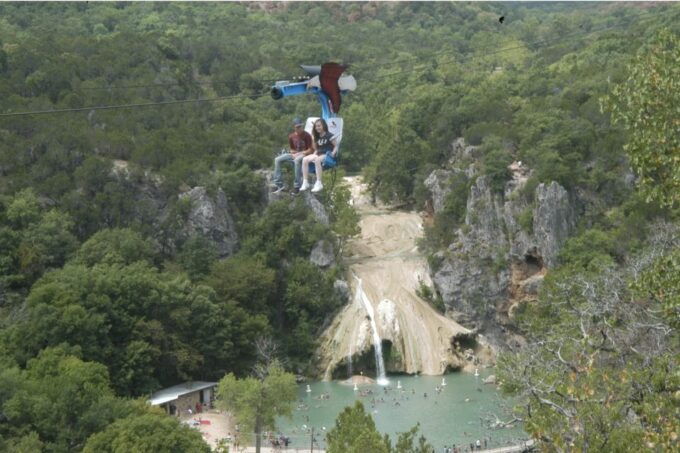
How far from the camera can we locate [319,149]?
2064cm

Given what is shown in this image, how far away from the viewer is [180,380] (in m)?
48.9

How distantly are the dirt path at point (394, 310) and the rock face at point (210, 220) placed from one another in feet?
22.2

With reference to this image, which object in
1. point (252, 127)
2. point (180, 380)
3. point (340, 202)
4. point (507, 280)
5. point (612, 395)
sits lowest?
point (612, 395)

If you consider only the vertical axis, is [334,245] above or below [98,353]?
above

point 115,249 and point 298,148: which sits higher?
point 115,249

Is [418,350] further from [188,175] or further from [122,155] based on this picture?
[122,155]

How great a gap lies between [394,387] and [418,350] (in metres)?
3.85

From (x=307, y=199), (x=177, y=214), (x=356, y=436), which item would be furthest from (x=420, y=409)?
(x=177, y=214)

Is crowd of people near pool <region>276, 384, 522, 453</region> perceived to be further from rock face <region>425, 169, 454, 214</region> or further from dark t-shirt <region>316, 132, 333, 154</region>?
dark t-shirt <region>316, 132, 333, 154</region>

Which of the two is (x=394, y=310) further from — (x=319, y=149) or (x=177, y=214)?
(x=319, y=149)

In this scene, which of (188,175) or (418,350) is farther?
(188,175)

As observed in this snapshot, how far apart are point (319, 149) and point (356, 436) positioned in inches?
405

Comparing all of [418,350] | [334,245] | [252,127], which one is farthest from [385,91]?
[418,350]

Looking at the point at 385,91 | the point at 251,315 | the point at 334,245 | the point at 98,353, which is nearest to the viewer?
the point at 98,353
